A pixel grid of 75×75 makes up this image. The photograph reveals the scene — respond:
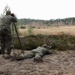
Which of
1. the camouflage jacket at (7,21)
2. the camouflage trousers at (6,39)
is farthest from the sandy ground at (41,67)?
the camouflage jacket at (7,21)

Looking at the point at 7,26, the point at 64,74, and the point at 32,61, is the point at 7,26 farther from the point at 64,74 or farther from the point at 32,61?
the point at 64,74

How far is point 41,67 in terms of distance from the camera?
10594 mm

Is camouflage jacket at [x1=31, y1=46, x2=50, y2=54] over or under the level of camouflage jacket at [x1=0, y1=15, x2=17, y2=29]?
under

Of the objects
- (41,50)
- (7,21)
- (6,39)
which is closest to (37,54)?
(41,50)

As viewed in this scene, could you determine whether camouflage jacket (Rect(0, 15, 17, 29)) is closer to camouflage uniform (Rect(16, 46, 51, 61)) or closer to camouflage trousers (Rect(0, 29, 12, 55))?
camouflage trousers (Rect(0, 29, 12, 55))

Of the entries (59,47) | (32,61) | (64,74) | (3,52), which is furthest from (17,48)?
(64,74)

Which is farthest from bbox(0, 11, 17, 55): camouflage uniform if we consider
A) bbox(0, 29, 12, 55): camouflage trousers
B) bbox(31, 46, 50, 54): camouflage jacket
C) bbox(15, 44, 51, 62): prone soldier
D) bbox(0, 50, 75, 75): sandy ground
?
bbox(31, 46, 50, 54): camouflage jacket

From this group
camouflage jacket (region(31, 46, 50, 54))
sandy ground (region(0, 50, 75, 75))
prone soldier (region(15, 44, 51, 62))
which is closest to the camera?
sandy ground (region(0, 50, 75, 75))

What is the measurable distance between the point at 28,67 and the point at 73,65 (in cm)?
166

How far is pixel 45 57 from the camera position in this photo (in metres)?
12.9

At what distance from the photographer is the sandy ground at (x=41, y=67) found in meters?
9.82

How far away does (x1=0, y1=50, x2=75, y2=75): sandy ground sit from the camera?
387 inches

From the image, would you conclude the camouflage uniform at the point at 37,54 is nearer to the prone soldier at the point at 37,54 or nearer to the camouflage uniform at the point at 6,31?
the prone soldier at the point at 37,54

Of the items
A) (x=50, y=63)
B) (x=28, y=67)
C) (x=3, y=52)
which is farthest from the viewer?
(x=3, y=52)
